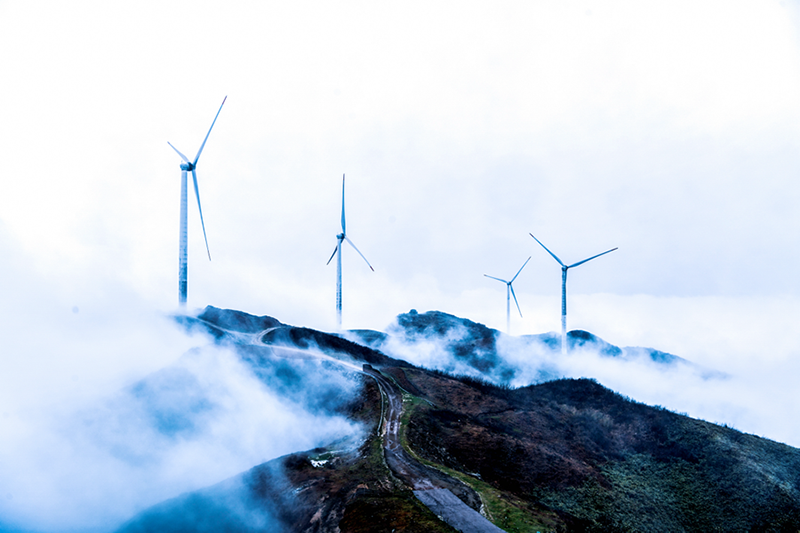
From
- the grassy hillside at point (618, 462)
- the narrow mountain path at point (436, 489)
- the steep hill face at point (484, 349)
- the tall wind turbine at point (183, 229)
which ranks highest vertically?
the tall wind turbine at point (183, 229)

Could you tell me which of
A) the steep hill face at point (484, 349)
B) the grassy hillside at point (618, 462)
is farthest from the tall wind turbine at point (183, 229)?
the steep hill face at point (484, 349)

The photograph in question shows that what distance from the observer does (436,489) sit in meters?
37.0

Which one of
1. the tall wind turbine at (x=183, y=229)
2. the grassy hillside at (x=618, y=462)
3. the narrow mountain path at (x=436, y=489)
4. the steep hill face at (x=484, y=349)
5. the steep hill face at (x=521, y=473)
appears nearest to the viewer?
the narrow mountain path at (x=436, y=489)

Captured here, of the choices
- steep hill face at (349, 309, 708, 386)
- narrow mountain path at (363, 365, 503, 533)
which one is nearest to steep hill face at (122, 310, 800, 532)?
narrow mountain path at (363, 365, 503, 533)

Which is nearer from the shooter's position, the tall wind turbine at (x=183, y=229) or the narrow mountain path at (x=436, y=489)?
the narrow mountain path at (x=436, y=489)

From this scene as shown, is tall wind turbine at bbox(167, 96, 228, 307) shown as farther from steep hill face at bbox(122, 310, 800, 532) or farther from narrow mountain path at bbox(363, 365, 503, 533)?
narrow mountain path at bbox(363, 365, 503, 533)

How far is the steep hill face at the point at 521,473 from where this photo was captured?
3570 cm

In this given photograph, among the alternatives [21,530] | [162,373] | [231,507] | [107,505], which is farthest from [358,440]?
[162,373]

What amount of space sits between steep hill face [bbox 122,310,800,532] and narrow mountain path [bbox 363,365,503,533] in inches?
33.7

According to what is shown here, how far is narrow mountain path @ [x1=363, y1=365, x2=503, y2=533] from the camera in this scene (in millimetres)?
30594

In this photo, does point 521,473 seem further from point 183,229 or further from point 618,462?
point 183,229

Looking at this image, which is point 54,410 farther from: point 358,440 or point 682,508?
point 682,508

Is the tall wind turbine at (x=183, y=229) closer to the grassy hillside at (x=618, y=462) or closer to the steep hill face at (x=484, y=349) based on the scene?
the grassy hillside at (x=618, y=462)

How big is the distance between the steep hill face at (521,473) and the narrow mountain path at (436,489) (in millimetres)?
856
